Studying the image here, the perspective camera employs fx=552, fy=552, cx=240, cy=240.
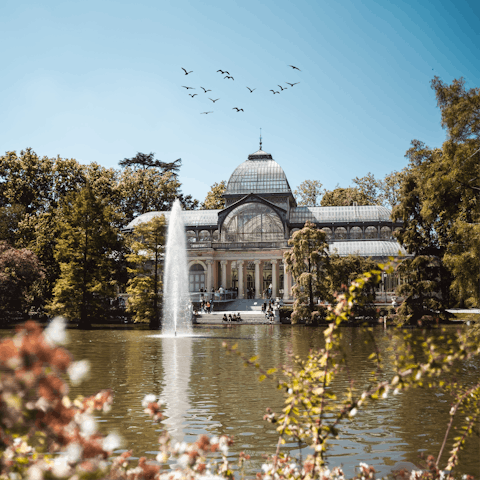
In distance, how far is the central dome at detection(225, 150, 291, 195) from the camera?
215 ft

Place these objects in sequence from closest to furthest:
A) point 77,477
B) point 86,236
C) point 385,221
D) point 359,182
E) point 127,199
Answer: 1. point 77,477
2. point 86,236
3. point 385,221
4. point 127,199
5. point 359,182

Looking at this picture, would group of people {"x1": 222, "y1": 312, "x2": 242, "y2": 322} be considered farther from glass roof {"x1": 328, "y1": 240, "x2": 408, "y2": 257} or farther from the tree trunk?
glass roof {"x1": 328, "y1": 240, "x2": 408, "y2": 257}

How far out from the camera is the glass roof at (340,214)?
6181 centimetres

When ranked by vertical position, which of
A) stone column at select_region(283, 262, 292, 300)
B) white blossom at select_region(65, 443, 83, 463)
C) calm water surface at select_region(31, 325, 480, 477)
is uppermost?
stone column at select_region(283, 262, 292, 300)

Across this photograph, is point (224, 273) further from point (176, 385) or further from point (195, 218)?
point (176, 385)

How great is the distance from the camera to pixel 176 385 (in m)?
15.5

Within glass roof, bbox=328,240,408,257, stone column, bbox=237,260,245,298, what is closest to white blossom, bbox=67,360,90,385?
glass roof, bbox=328,240,408,257

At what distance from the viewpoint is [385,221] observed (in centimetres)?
6122

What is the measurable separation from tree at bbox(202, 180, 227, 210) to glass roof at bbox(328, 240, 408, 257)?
24026mm

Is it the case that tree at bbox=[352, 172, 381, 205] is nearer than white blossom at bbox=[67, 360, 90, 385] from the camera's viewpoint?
No

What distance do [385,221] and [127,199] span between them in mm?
33456

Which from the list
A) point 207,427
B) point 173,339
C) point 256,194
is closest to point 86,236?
point 173,339

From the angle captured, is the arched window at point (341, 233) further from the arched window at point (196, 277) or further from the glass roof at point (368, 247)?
the arched window at point (196, 277)

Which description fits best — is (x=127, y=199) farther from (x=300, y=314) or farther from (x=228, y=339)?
(x=228, y=339)
